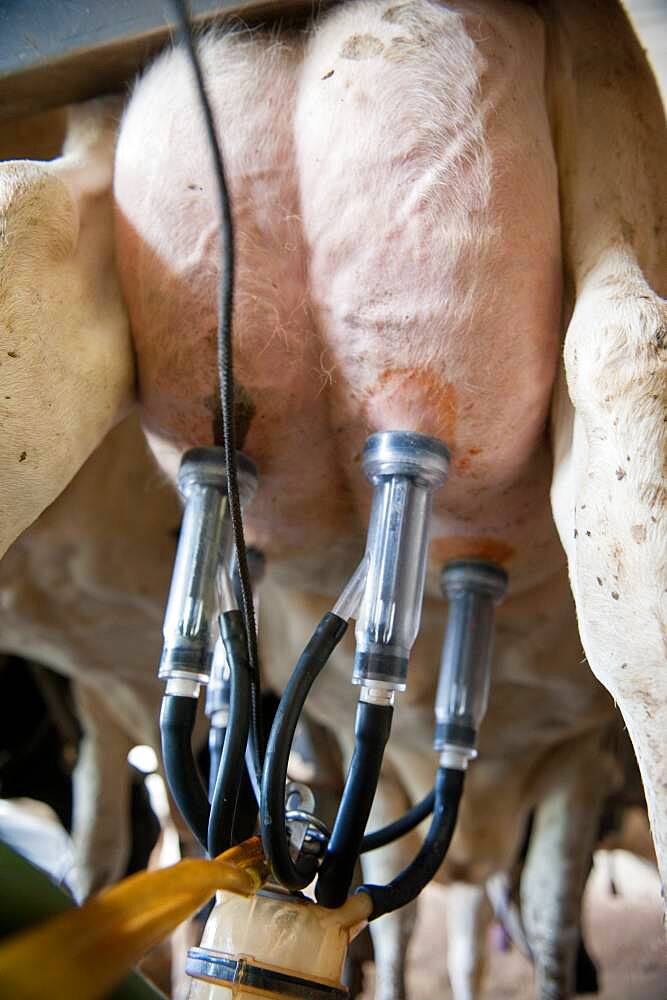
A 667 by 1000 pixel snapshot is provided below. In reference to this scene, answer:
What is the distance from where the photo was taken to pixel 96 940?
31cm

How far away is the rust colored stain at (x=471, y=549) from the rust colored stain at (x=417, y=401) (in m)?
0.15

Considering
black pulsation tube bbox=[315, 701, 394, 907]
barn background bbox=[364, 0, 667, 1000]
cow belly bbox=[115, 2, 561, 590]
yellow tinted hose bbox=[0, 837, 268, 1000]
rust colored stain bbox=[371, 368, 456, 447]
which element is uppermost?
cow belly bbox=[115, 2, 561, 590]

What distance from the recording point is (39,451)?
0.65 meters

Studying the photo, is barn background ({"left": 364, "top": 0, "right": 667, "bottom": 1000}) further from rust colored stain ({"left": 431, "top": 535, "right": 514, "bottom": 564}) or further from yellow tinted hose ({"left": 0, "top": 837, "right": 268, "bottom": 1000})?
yellow tinted hose ({"left": 0, "top": 837, "right": 268, "bottom": 1000})

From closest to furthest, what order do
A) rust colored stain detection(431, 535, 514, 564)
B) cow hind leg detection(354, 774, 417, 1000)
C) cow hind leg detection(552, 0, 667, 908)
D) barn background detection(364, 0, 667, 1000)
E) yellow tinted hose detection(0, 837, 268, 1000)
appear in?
1. yellow tinted hose detection(0, 837, 268, 1000)
2. cow hind leg detection(552, 0, 667, 908)
3. rust colored stain detection(431, 535, 514, 564)
4. cow hind leg detection(354, 774, 417, 1000)
5. barn background detection(364, 0, 667, 1000)

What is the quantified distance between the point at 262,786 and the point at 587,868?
3.86 feet

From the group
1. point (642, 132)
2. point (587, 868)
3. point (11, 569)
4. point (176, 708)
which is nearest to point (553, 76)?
point (642, 132)

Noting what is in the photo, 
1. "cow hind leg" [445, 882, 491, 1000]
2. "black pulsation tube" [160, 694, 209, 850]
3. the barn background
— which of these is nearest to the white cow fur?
"black pulsation tube" [160, 694, 209, 850]

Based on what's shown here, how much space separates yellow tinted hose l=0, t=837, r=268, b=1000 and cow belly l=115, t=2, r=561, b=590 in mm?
391

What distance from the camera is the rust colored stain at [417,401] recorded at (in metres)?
0.68

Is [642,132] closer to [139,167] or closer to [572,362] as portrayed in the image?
[572,362]

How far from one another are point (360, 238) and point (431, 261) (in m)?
0.05

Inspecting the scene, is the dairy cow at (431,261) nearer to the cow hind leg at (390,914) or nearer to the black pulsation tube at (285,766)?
the black pulsation tube at (285,766)

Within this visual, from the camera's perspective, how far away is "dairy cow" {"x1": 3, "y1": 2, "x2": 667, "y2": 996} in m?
0.62
